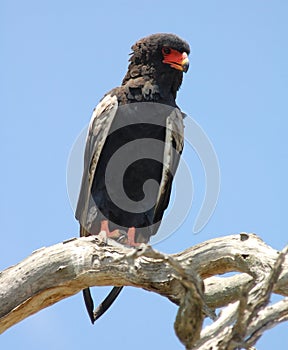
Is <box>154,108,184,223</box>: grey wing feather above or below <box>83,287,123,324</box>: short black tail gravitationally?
above

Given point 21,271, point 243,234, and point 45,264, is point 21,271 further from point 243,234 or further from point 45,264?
point 243,234

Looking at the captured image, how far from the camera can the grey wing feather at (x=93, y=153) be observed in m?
7.14

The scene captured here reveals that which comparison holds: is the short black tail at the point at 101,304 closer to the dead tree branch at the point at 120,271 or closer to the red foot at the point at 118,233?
the red foot at the point at 118,233

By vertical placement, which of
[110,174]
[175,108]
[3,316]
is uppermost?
[175,108]

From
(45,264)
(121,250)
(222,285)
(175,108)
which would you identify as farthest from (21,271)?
(175,108)

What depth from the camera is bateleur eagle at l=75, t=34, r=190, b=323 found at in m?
7.18

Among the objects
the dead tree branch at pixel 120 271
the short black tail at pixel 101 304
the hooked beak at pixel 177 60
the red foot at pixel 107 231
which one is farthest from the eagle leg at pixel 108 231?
the hooked beak at pixel 177 60

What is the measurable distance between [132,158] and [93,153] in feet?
1.28

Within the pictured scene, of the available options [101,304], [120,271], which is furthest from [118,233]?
[120,271]

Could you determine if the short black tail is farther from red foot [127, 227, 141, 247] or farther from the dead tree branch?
the dead tree branch

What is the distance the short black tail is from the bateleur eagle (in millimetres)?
575

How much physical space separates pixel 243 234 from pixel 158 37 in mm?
3089

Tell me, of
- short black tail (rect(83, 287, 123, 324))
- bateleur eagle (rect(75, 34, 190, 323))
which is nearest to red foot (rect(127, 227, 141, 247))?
bateleur eagle (rect(75, 34, 190, 323))

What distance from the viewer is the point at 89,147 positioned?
737 centimetres
